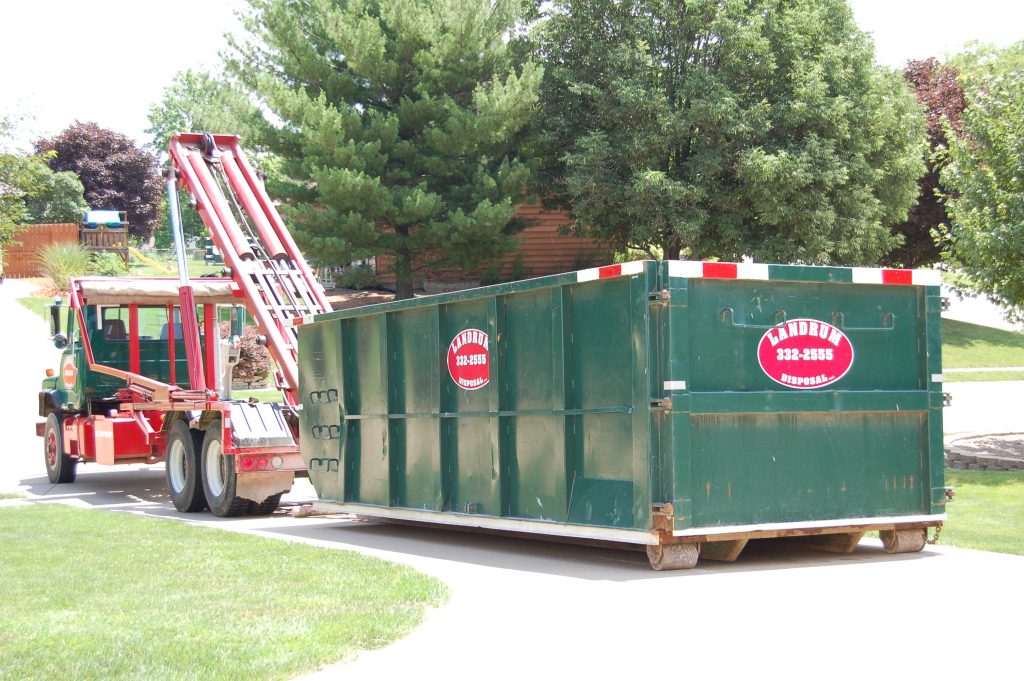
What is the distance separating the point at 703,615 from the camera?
700 centimetres

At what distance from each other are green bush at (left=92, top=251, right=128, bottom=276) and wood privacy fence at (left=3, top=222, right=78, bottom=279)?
232cm

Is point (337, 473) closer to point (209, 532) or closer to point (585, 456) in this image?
point (209, 532)

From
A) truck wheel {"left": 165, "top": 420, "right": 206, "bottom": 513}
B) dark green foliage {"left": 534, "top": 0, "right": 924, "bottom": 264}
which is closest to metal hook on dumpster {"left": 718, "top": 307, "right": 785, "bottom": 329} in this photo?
truck wheel {"left": 165, "top": 420, "right": 206, "bottom": 513}

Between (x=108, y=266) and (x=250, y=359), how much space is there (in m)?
24.7

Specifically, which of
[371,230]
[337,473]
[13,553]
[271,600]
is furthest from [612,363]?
A: [371,230]

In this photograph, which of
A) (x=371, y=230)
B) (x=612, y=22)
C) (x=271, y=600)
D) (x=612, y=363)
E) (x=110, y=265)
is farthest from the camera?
(x=110, y=265)

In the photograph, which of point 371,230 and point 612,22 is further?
point 612,22

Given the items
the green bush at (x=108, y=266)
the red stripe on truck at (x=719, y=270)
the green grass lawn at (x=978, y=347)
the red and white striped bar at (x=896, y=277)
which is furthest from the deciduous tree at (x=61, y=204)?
the red and white striped bar at (x=896, y=277)

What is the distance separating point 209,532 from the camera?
37.0ft

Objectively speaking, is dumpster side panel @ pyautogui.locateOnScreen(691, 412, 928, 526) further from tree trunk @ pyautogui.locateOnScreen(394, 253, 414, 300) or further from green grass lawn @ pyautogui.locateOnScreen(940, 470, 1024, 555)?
tree trunk @ pyautogui.locateOnScreen(394, 253, 414, 300)

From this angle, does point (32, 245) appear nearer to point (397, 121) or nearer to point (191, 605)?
point (397, 121)

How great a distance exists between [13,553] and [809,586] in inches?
253

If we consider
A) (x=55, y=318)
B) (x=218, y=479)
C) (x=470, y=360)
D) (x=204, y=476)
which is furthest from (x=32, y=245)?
(x=470, y=360)

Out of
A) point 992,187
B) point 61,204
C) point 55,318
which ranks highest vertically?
point 61,204
